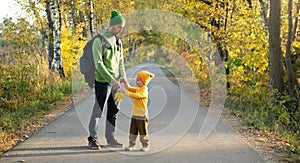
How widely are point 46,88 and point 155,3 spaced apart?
23158 millimetres

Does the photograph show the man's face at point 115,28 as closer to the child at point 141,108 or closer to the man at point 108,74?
the man at point 108,74

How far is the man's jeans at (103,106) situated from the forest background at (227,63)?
1434 millimetres

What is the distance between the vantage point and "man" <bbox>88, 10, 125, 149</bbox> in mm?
5150

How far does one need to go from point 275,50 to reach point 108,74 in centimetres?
632

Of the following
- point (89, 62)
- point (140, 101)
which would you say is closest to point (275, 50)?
point (140, 101)

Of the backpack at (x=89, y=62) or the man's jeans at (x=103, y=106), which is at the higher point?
the backpack at (x=89, y=62)

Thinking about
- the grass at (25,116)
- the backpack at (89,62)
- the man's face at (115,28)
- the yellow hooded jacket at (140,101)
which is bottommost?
the grass at (25,116)

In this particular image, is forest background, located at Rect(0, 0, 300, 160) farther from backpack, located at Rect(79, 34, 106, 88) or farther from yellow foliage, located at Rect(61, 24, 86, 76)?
backpack, located at Rect(79, 34, 106, 88)

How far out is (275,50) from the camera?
9719mm

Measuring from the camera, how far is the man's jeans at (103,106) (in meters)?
5.36

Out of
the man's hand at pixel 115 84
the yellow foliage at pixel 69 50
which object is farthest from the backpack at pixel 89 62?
the yellow foliage at pixel 69 50

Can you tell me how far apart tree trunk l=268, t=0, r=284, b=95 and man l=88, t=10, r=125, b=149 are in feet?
18.8

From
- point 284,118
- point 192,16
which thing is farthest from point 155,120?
point 192,16

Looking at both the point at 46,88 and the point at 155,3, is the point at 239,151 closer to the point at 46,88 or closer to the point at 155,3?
the point at 46,88
